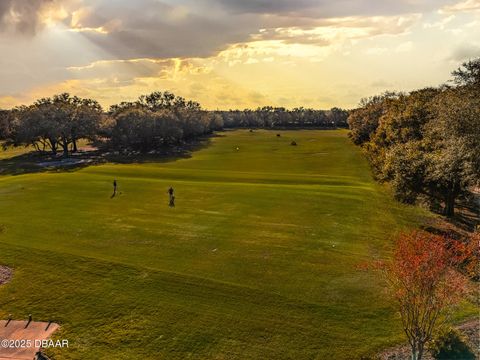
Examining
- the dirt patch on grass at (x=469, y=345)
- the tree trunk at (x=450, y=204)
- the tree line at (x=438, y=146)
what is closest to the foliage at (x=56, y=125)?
the tree line at (x=438, y=146)

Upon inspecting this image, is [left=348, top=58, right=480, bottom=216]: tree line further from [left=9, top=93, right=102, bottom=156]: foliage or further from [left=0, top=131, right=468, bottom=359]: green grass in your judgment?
[left=9, top=93, right=102, bottom=156]: foliage

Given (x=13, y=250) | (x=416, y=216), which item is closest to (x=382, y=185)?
(x=416, y=216)

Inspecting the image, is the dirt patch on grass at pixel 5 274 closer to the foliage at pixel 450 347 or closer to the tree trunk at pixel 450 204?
the foliage at pixel 450 347

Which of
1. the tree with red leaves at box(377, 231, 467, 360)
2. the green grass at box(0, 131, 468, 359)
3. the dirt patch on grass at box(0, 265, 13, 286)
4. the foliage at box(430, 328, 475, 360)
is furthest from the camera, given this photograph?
the dirt patch on grass at box(0, 265, 13, 286)

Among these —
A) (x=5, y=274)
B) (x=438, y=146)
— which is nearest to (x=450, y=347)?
(x=438, y=146)

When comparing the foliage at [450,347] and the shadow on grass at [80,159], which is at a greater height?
the shadow on grass at [80,159]

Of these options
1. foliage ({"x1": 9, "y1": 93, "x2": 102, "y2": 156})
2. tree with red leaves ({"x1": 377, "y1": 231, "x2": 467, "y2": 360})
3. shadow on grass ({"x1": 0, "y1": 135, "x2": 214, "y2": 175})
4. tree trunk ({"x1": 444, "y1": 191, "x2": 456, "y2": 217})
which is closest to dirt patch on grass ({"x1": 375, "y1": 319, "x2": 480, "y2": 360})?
tree with red leaves ({"x1": 377, "y1": 231, "x2": 467, "y2": 360})
